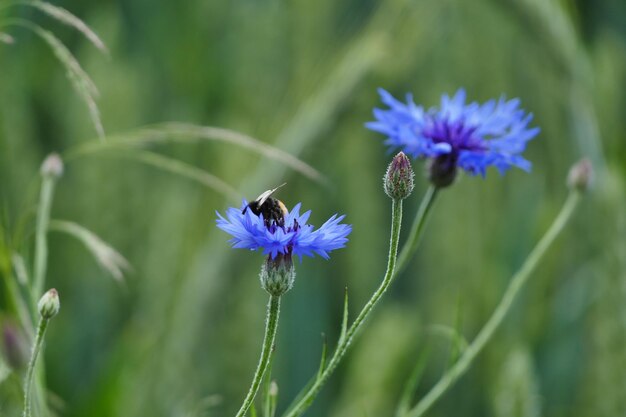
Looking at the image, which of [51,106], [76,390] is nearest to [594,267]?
[76,390]

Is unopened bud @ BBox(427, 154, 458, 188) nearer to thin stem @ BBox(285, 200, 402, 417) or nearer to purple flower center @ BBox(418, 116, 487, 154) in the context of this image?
purple flower center @ BBox(418, 116, 487, 154)

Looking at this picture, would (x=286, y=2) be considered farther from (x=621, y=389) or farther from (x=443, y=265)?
(x=621, y=389)

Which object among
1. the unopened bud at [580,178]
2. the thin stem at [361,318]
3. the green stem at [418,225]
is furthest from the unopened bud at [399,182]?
the unopened bud at [580,178]

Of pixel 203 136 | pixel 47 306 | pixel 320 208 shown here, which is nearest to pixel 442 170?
pixel 203 136

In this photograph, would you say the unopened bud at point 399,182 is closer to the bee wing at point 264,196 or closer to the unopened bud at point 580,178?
the bee wing at point 264,196

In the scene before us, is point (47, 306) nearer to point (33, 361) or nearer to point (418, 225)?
point (33, 361)

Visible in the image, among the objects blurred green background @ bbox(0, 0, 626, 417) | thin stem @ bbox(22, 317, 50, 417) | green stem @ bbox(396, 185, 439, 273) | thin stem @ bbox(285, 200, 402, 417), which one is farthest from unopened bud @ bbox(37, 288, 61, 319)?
blurred green background @ bbox(0, 0, 626, 417)
